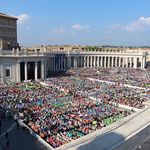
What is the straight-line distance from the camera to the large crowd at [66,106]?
2739 cm

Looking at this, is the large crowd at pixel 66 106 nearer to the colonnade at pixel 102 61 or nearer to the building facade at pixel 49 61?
the building facade at pixel 49 61

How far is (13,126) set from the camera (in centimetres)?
2897

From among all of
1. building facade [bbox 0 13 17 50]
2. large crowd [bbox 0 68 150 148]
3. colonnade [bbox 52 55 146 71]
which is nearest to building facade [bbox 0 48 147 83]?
colonnade [bbox 52 55 146 71]

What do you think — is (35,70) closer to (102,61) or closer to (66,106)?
(66,106)

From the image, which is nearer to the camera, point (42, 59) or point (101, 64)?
point (42, 59)

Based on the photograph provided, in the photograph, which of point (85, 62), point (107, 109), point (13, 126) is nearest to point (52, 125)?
point (13, 126)

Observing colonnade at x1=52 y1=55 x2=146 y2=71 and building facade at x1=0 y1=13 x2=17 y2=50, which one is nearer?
building facade at x1=0 y1=13 x2=17 y2=50

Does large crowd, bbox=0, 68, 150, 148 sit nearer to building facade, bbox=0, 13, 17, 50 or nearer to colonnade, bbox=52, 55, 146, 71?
building facade, bbox=0, 13, 17, 50

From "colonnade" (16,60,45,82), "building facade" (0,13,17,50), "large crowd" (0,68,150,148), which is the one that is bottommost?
"large crowd" (0,68,150,148)

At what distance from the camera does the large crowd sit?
2739 centimetres

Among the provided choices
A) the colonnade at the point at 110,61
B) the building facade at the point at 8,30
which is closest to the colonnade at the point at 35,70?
the building facade at the point at 8,30

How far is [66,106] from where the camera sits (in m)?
36.5

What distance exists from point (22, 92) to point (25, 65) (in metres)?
15.2

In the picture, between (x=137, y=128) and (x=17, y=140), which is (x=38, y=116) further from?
(x=137, y=128)
